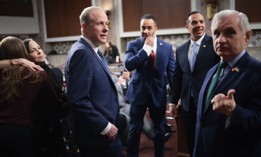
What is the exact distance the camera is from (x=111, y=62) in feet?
24.7

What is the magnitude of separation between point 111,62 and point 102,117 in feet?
19.0

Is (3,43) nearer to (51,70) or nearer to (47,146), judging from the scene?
(51,70)

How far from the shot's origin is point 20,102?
181 centimetres

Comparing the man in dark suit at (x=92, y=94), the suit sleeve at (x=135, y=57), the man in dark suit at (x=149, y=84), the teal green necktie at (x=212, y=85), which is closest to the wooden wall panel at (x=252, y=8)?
the man in dark suit at (x=149, y=84)

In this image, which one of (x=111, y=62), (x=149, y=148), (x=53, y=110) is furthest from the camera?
(x=111, y=62)

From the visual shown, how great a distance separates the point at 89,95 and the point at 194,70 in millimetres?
1071

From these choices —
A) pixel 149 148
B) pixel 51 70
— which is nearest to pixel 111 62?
pixel 149 148

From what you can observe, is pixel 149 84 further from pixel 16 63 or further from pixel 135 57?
pixel 16 63

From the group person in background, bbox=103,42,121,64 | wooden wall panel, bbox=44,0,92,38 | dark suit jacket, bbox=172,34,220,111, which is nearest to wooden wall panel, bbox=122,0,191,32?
person in background, bbox=103,42,121,64

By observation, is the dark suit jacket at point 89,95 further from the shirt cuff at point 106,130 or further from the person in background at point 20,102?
the person in background at point 20,102

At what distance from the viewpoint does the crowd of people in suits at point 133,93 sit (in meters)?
1.37

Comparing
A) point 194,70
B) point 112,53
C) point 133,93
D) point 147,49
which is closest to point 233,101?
point 194,70

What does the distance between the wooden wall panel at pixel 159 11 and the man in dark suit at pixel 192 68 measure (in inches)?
174

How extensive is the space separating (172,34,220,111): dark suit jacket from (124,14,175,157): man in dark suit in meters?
0.30
